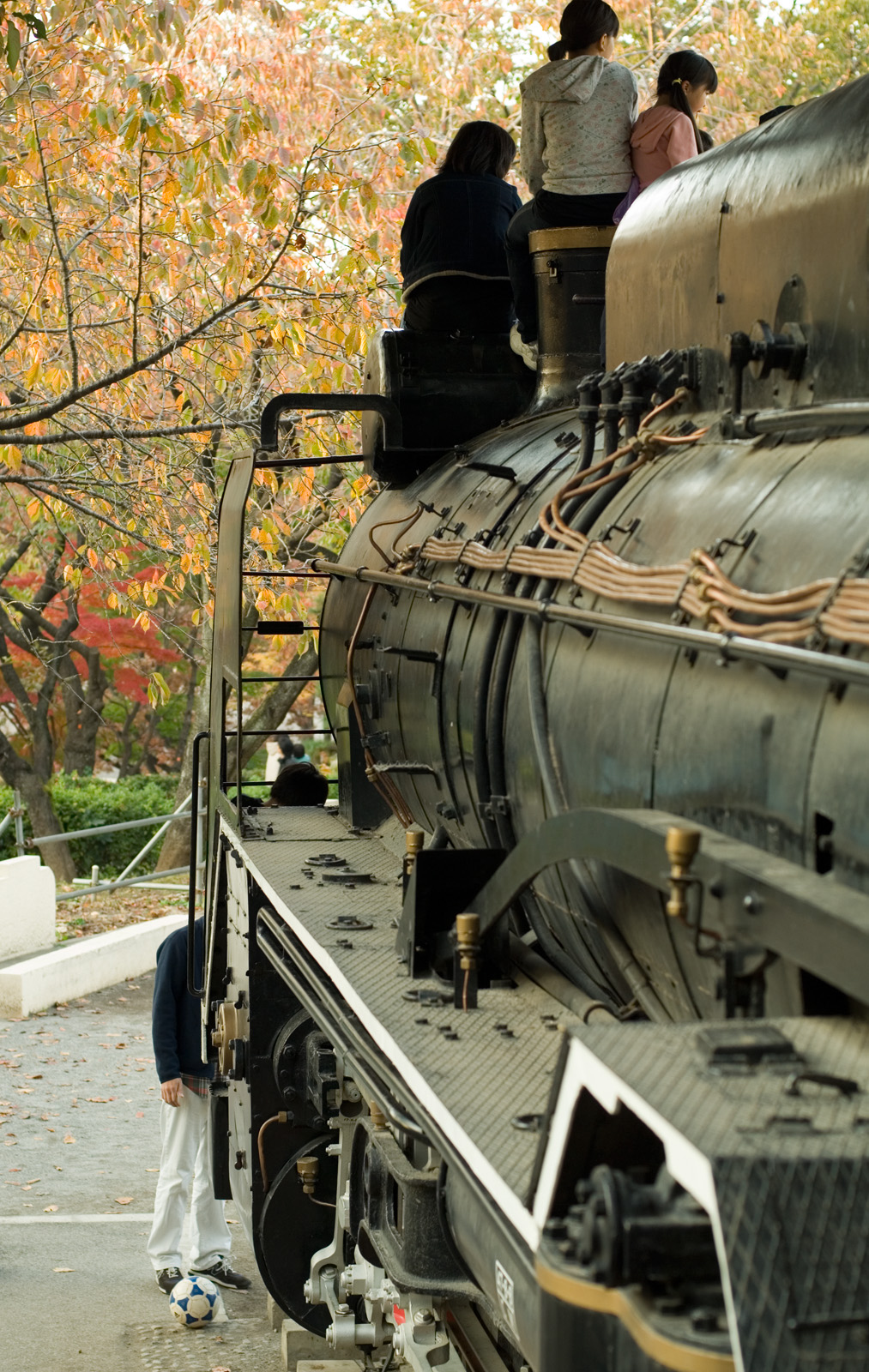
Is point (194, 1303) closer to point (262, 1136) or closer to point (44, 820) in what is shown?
point (262, 1136)

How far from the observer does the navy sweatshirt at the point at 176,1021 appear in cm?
658

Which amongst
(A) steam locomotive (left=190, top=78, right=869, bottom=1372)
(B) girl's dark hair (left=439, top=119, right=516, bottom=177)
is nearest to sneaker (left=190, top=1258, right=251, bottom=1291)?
(A) steam locomotive (left=190, top=78, right=869, bottom=1372)

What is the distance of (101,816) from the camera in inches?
738

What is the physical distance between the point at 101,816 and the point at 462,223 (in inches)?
553

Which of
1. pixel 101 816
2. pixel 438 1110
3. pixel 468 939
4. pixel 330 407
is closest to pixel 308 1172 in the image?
pixel 468 939

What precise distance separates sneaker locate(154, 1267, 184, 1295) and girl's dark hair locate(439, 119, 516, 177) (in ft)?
15.5

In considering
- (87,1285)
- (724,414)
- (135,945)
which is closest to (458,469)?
(724,414)

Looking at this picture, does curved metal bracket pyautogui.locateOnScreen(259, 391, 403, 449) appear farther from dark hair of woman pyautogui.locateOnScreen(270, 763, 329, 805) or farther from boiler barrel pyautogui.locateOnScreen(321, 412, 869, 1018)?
dark hair of woman pyautogui.locateOnScreen(270, 763, 329, 805)

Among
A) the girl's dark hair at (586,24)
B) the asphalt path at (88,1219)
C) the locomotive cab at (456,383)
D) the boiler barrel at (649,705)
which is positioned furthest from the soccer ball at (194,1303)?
the girl's dark hair at (586,24)

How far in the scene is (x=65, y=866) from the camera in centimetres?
1798

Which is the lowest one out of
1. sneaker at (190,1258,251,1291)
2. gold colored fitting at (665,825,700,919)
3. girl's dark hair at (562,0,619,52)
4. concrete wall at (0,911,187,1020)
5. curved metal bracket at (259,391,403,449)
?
concrete wall at (0,911,187,1020)

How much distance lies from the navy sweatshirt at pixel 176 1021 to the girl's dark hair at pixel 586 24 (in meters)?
3.93

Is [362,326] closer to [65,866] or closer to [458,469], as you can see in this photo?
[458,469]

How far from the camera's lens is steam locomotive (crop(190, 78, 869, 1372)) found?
176 cm
